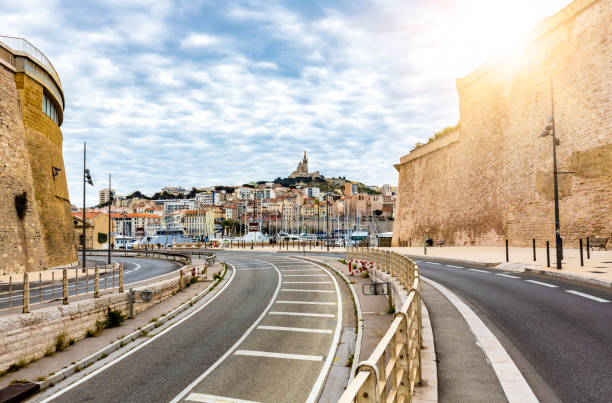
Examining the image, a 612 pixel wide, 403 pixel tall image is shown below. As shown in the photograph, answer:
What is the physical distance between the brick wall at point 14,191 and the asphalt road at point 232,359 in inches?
762

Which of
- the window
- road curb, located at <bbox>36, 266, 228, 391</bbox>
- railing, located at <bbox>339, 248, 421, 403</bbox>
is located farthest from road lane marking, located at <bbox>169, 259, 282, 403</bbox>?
the window

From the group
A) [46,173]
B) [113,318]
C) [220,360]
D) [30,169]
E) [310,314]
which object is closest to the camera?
[220,360]

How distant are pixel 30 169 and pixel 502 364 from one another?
34.5m

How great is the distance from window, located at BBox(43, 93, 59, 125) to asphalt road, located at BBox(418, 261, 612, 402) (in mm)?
38272

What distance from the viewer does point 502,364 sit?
5512 mm

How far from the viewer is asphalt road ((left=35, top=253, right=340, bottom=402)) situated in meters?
7.36

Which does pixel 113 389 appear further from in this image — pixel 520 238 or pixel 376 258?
pixel 520 238

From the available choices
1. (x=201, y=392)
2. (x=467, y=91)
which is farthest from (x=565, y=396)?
(x=467, y=91)

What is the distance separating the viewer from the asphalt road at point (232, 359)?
290 inches

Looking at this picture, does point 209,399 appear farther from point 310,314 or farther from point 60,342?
point 310,314

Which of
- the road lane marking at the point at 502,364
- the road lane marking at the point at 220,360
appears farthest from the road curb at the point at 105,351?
the road lane marking at the point at 502,364

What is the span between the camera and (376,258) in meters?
19.9

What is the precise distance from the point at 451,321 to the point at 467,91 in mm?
41339

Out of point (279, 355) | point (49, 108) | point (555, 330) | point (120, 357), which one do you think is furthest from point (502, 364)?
point (49, 108)
